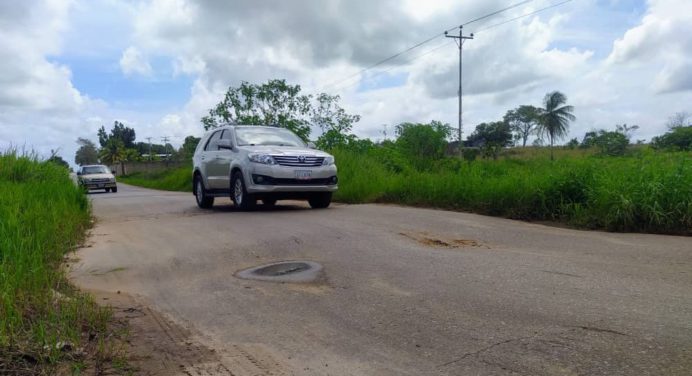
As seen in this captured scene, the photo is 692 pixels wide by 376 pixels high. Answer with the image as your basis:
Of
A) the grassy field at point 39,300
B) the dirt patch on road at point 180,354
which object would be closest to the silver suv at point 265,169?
the grassy field at point 39,300

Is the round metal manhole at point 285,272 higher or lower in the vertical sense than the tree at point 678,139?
lower

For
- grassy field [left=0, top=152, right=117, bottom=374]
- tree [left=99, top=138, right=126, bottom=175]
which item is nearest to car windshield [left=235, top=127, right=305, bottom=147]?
grassy field [left=0, top=152, right=117, bottom=374]

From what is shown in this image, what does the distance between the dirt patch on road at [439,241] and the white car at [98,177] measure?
24.5m

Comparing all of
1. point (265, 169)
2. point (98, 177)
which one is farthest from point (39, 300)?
point (98, 177)

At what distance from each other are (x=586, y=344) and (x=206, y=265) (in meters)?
3.85

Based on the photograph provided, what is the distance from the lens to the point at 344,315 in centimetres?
409

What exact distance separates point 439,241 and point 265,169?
3950 mm

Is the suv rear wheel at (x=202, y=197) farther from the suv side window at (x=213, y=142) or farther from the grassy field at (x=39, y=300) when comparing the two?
the grassy field at (x=39, y=300)

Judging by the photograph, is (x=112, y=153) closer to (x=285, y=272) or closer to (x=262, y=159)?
(x=262, y=159)

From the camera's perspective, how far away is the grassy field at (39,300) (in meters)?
3.03

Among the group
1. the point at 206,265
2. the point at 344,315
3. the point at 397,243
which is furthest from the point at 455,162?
the point at 344,315

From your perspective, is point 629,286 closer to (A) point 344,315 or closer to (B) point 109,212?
(A) point 344,315

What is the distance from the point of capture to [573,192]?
357 inches

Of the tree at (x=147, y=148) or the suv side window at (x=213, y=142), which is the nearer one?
the suv side window at (x=213, y=142)
